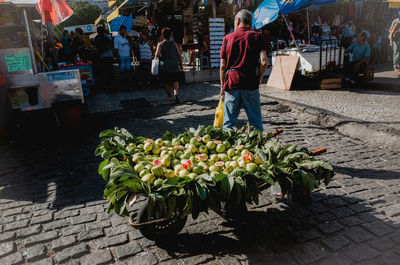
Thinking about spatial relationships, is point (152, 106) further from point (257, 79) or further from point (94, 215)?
point (94, 215)

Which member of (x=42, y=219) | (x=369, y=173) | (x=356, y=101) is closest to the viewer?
(x=42, y=219)

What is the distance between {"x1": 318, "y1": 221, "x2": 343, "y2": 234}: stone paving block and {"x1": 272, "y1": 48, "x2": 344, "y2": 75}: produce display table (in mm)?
7633

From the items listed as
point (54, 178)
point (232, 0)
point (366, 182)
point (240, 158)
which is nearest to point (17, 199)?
point (54, 178)

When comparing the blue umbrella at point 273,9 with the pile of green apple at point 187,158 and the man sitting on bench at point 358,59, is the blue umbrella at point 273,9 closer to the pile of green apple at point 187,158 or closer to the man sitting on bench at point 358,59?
the man sitting on bench at point 358,59

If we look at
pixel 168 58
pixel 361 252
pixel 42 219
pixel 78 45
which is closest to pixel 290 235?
pixel 361 252

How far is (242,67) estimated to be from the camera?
4.37 m

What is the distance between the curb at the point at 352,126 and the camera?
511 centimetres

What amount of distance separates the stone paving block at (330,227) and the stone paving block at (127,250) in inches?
69.8

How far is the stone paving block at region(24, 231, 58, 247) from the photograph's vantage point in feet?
9.71

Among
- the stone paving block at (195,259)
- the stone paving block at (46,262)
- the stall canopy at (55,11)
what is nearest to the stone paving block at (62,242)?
the stone paving block at (46,262)

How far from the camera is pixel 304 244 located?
2734 mm

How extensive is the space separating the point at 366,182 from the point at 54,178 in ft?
14.1

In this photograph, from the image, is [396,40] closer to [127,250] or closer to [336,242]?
[336,242]

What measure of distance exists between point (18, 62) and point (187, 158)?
16.1 feet
